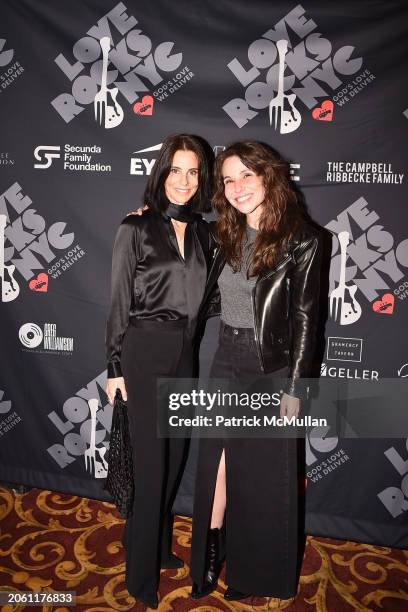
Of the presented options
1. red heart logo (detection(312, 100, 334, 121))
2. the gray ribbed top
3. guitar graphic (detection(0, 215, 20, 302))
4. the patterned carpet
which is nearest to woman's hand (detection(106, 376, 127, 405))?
the gray ribbed top

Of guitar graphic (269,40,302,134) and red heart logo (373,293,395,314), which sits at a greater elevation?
guitar graphic (269,40,302,134)

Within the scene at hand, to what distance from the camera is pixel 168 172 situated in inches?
91.0

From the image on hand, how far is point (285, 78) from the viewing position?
2.86 m

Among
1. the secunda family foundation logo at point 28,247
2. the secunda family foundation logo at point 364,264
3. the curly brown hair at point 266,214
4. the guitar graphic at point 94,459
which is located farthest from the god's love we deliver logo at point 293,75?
the guitar graphic at point 94,459

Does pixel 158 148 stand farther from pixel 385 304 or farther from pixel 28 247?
pixel 385 304

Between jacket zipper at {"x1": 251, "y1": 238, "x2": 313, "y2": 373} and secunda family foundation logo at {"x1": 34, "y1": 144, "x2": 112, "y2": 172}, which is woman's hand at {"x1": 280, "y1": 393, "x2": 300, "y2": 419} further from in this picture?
secunda family foundation logo at {"x1": 34, "y1": 144, "x2": 112, "y2": 172}

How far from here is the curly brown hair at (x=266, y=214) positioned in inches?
84.4

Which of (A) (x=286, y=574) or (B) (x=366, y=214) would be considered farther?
(B) (x=366, y=214)

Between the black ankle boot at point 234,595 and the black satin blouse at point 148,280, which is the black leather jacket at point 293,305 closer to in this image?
the black satin blouse at point 148,280

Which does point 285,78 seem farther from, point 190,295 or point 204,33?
point 190,295

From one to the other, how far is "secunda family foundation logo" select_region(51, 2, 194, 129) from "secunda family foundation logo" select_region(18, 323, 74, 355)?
1.50 m

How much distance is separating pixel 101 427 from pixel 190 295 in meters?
1.58

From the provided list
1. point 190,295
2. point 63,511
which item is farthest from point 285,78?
point 63,511

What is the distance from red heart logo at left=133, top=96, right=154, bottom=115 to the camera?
9.84 ft
